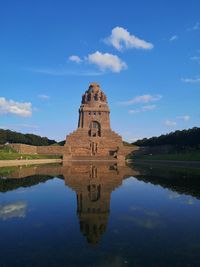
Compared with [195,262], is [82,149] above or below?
above

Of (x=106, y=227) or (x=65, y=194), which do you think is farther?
(x=65, y=194)

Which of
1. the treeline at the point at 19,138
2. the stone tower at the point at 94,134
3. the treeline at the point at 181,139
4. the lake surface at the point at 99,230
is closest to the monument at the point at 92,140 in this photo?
the stone tower at the point at 94,134

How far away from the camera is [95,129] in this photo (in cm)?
9269

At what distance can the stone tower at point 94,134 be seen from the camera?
82.0 meters

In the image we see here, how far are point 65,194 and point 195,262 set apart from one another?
40.5 ft


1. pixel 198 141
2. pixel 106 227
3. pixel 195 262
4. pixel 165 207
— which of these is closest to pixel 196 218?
pixel 165 207

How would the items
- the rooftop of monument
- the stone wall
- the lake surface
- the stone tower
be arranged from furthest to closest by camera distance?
the rooftop of monument → the stone tower → the stone wall → the lake surface

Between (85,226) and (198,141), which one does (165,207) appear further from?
(198,141)

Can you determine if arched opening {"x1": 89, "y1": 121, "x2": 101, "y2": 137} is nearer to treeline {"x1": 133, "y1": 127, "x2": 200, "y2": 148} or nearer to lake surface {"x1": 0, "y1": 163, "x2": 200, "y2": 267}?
treeline {"x1": 133, "y1": 127, "x2": 200, "y2": 148}

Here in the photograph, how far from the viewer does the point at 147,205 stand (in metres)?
15.7

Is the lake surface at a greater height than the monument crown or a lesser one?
lesser

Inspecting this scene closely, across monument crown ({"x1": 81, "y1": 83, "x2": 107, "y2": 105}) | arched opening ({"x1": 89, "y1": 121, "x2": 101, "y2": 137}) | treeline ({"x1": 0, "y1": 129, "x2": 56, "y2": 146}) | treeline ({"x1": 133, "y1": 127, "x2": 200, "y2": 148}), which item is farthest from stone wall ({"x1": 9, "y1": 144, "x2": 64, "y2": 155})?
treeline ({"x1": 133, "y1": 127, "x2": 200, "y2": 148})

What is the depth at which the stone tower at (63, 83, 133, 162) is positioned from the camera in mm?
82000

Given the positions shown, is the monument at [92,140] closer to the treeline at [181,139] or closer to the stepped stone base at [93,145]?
the stepped stone base at [93,145]
